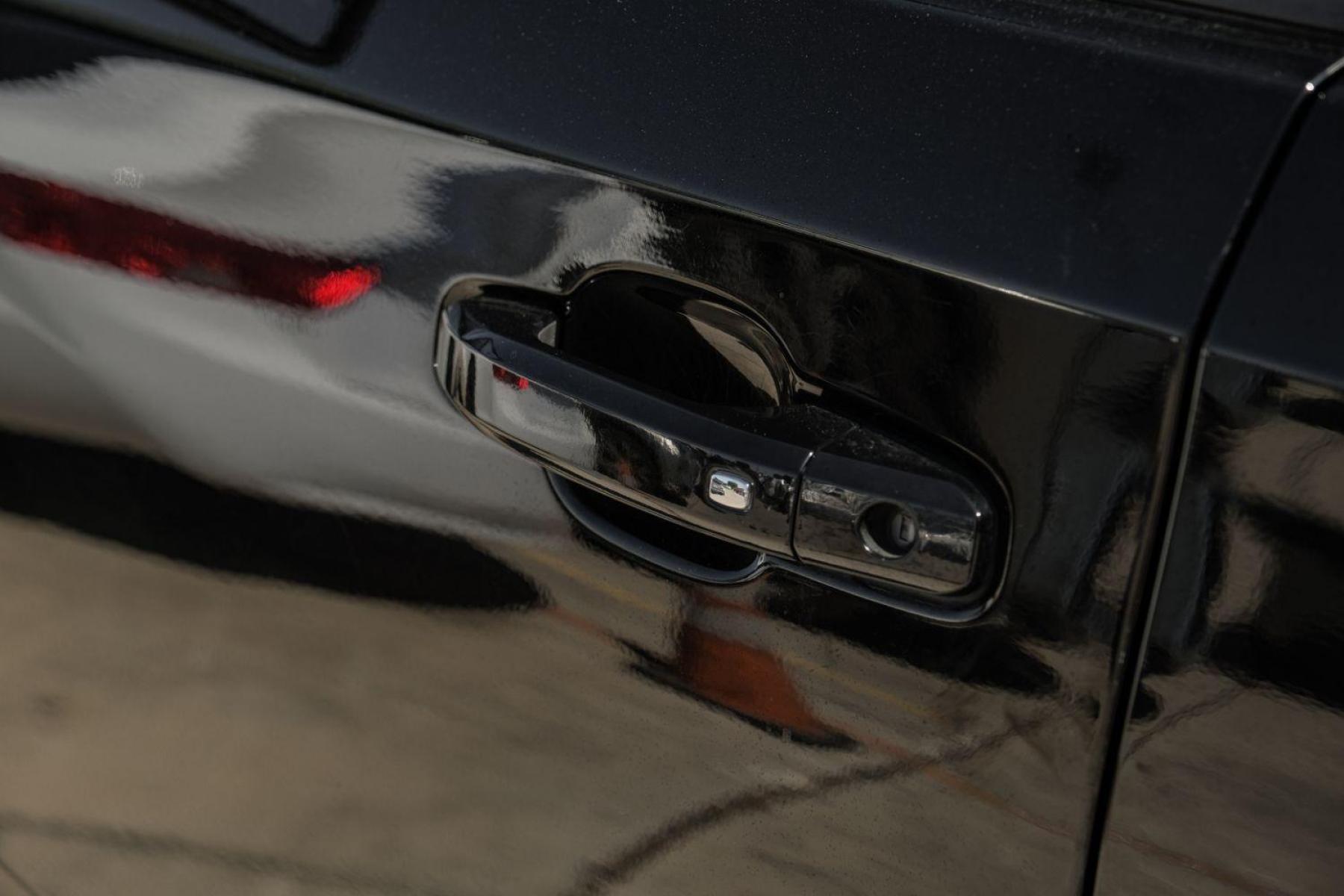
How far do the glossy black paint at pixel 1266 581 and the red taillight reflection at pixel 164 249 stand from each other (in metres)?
0.65

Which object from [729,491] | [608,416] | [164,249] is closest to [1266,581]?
[729,491]

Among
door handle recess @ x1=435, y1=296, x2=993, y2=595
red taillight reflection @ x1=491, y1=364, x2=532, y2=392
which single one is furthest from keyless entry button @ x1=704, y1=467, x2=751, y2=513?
red taillight reflection @ x1=491, y1=364, x2=532, y2=392

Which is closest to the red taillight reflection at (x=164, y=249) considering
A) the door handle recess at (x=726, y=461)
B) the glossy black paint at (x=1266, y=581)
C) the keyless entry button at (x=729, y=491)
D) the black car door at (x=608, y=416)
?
the black car door at (x=608, y=416)

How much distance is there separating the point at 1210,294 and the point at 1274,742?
0.27m

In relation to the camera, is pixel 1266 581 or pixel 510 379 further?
pixel 510 379

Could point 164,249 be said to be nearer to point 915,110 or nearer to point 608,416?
point 608,416

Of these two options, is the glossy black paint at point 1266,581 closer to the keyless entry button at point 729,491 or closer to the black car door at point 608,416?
the black car door at point 608,416

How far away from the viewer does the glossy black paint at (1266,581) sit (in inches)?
34.0

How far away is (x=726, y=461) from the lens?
1.03 m

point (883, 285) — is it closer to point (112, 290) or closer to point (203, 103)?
point (203, 103)

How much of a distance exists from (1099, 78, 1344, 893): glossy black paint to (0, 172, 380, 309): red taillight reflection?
648 mm

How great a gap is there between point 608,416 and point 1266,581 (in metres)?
0.45

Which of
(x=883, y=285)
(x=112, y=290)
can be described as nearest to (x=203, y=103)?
(x=112, y=290)

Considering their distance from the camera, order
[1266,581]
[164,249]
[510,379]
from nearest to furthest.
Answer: [1266,581]
[510,379]
[164,249]
